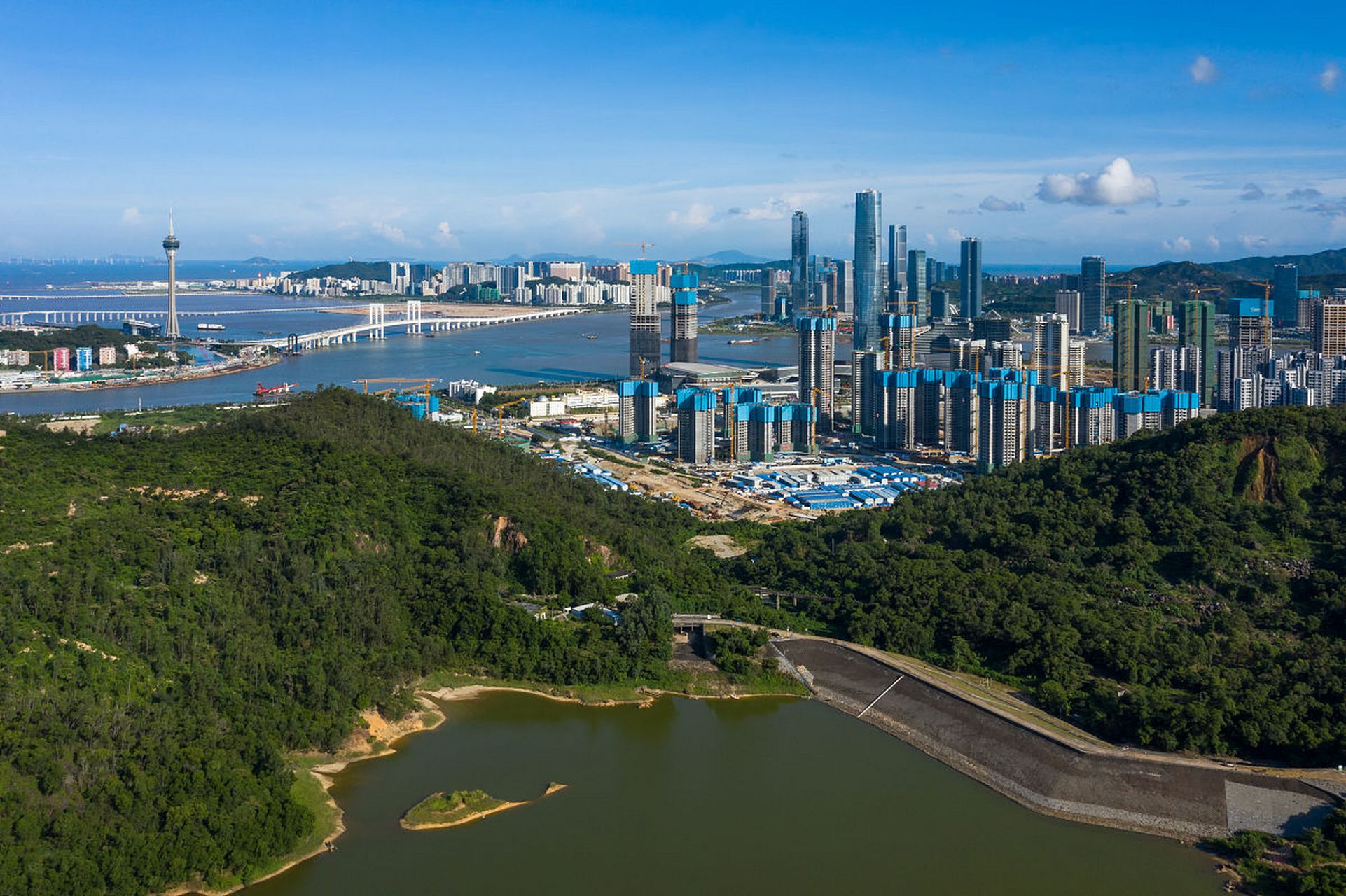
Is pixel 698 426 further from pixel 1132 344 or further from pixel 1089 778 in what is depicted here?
pixel 1132 344

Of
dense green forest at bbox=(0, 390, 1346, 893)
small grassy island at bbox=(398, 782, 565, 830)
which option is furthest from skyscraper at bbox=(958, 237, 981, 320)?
small grassy island at bbox=(398, 782, 565, 830)

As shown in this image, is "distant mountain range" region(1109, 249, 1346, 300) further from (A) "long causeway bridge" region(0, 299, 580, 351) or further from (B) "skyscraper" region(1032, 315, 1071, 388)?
(A) "long causeway bridge" region(0, 299, 580, 351)

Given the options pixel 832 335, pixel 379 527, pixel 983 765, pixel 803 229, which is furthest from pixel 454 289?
pixel 983 765

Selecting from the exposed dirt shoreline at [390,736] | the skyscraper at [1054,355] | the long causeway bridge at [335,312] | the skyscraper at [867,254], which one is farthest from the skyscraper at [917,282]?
the exposed dirt shoreline at [390,736]

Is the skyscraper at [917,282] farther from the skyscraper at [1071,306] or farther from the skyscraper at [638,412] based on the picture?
the skyscraper at [638,412]

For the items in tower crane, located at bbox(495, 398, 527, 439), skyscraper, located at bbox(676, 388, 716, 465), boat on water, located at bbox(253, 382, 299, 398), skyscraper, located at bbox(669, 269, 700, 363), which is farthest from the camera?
skyscraper, located at bbox(669, 269, 700, 363)

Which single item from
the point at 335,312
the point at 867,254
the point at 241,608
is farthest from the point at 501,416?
the point at 335,312
